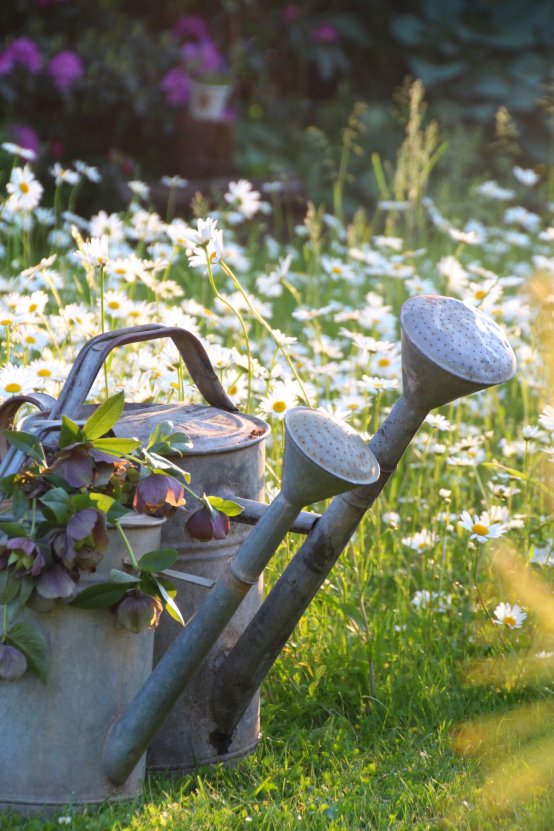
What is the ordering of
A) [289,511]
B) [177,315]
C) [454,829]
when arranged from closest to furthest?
[289,511] < [454,829] < [177,315]

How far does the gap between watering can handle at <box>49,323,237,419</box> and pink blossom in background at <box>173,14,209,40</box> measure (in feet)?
17.4

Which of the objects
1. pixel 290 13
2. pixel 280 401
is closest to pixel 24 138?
pixel 290 13

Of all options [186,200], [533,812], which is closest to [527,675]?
[533,812]

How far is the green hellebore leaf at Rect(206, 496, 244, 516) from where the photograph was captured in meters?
1.55

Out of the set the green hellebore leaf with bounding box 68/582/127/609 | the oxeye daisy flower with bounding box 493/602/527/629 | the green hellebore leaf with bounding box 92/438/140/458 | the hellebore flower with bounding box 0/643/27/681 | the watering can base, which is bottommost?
the watering can base

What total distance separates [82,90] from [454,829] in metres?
4.80

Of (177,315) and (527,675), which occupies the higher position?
(177,315)

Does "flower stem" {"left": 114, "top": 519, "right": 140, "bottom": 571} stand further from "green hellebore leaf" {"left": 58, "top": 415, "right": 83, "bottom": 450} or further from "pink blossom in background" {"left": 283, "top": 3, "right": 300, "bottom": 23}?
"pink blossom in background" {"left": 283, "top": 3, "right": 300, "bottom": 23}

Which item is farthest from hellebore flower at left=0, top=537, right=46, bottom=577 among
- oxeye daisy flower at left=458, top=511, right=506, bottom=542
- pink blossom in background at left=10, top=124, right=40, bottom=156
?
pink blossom in background at left=10, top=124, right=40, bottom=156

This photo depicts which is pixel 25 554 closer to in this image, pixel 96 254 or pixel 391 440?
pixel 391 440

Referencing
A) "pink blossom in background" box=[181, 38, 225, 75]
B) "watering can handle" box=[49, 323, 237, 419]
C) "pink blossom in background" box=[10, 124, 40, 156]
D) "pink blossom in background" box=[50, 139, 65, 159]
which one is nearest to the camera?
"watering can handle" box=[49, 323, 237, 419]

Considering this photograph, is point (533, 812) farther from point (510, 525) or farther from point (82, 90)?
point (82, 90)

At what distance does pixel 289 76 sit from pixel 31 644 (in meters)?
6.48

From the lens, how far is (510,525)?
205 cm
